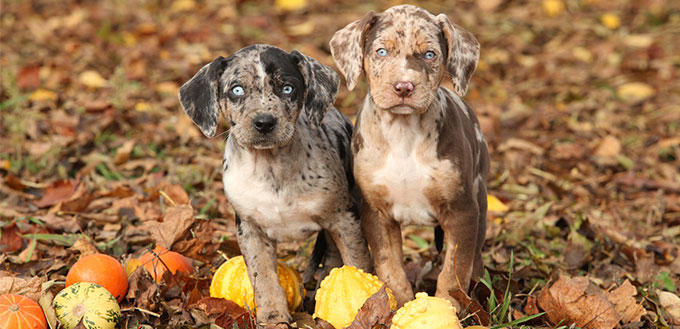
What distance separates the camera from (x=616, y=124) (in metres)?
9.09

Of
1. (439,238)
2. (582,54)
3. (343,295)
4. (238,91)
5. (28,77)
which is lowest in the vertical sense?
(582,54)

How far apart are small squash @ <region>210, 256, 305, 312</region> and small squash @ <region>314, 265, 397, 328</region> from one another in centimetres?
38

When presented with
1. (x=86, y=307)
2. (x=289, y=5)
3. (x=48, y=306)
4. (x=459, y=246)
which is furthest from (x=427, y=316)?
(x=289, y=5)

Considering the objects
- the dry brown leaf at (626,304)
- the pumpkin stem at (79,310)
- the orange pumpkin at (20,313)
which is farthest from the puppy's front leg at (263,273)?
the dry brown leaf at (626,304)

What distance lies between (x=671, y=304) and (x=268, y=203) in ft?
8.46

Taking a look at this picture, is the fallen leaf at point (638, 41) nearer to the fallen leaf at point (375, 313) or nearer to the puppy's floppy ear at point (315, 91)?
the puppy's floppy ear at point (315, 91)

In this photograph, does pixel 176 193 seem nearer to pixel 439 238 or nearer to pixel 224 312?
pixel 224 312

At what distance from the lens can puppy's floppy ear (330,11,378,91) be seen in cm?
452

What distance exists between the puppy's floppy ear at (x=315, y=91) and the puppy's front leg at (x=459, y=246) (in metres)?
0.95

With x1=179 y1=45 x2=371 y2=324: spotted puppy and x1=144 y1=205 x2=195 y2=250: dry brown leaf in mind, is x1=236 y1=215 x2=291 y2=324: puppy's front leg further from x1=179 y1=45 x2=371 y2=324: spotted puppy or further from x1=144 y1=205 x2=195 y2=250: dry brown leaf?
x1=144 y1=205 x2=195 y2=250: dry brown leaf

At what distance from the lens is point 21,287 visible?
4.50 metres

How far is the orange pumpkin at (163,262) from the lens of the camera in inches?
190

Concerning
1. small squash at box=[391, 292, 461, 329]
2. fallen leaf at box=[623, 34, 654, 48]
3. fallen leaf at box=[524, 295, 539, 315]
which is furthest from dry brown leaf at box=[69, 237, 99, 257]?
fallen leaf at box=[623, 34, 654, 48]

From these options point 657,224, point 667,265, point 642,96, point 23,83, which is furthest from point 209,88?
point 642,96
